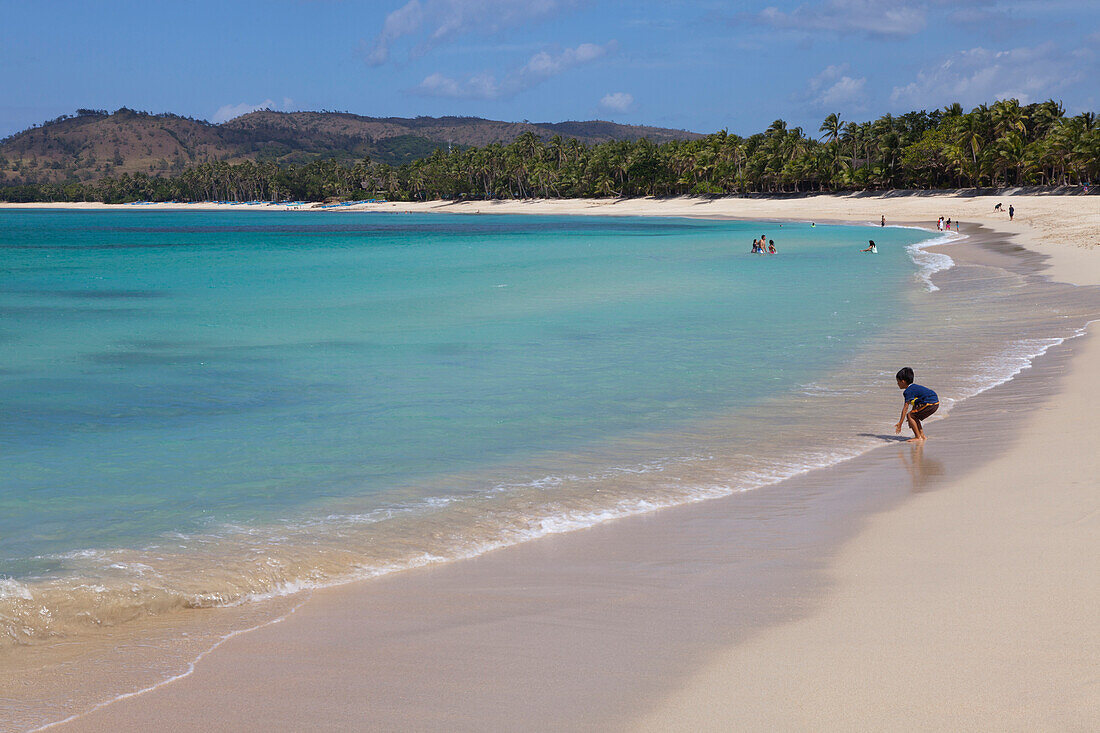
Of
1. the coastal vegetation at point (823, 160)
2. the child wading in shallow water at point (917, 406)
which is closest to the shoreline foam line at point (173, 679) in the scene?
the child wading in shallow water at point (917, 406)

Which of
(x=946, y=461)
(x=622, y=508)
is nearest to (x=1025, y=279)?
(x=946, y=461)

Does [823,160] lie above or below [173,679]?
above

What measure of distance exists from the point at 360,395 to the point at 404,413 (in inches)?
64.6

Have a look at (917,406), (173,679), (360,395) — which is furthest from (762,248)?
(173,679)

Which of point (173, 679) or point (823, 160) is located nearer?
point (173, 679)

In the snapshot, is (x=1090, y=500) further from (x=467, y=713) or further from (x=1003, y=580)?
(x=467, y=713)

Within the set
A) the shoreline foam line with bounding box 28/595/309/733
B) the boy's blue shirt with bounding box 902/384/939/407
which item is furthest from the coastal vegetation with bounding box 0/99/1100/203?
the shoreline foam line with bounding box 28/595/309/733

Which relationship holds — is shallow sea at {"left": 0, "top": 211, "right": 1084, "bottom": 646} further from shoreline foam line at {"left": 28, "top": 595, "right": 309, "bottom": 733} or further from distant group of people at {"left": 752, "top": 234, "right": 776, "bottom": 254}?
distant group of people at {"left": 752, "top": 234, "right": 776, "bottom": 254}

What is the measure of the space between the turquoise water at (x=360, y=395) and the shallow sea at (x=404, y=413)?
56mm

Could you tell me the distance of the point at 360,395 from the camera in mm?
13586

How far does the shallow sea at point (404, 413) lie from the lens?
7.03 metres

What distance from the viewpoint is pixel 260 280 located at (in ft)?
131

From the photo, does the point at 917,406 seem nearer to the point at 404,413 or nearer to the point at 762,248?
the point at 404,413

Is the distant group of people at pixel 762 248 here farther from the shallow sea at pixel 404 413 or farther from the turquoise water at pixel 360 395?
the shallow sea at pixel 404 413
